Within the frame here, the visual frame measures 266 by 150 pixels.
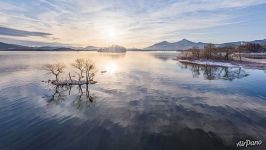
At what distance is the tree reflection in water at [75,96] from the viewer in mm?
37475

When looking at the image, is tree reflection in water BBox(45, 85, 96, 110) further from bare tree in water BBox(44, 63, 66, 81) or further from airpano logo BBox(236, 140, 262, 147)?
airpano logo BBox(236, 140, 262, 147)

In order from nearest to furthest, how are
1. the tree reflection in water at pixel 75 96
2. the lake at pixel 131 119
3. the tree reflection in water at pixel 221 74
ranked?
the lake at pixel 131 119
the tree reflection in water at pixel 75 96
the tree reflection in water at pixel 221 74

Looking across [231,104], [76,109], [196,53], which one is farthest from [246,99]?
[196,53]

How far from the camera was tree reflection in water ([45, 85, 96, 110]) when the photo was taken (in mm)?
37475

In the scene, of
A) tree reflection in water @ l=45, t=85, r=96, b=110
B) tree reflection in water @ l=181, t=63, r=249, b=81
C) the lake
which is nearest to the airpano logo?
the lake

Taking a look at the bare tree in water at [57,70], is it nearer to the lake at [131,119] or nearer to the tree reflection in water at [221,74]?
the lake at [131,119]

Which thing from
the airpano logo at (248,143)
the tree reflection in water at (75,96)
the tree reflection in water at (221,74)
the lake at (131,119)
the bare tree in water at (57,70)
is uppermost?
the bare tree in water at (57,70)

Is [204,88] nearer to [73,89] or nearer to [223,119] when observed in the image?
[223,119]

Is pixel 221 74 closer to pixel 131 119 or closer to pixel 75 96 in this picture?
pixel 75 96

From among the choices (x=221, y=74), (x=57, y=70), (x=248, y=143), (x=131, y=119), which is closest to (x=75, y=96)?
(x=131, y=119)

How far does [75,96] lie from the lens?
139 feet

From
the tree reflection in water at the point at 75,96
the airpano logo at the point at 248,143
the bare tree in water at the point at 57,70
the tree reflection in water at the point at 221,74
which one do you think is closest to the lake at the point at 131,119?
the tree reflection in water at the point at 75,96

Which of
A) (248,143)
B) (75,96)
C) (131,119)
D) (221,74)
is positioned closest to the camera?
(248,143)

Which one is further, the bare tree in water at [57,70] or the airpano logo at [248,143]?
the bare tree in water at [57,70]
